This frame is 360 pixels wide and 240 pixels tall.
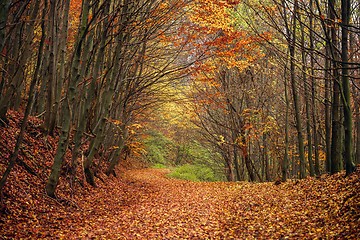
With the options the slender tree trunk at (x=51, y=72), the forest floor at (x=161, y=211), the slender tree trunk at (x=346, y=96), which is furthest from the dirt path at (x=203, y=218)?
the slender tree trunk at (x=51, y=72)

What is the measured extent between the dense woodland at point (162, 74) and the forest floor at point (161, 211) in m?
0.13

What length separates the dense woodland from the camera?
7.64 m

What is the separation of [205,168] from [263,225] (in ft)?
56.4

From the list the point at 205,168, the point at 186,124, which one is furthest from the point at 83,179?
the point at 205,168

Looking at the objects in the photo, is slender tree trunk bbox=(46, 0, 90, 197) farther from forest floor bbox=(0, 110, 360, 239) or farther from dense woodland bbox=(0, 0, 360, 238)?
forest floor bbox=(0, 110, 360, 239)

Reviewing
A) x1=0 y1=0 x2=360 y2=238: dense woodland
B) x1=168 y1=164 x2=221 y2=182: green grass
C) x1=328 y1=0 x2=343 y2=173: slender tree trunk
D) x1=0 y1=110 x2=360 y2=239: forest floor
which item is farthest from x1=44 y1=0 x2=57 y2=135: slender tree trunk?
x1=168 y1=164 x2=221 y2=182: green grass

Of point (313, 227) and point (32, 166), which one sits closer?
point (313, 227)

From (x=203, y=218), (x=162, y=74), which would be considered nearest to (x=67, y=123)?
(x=203, y=218)

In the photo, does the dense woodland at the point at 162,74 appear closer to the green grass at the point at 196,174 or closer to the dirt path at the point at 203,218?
the green grass at the point at 196,174

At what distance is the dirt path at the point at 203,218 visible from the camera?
18.8 feet

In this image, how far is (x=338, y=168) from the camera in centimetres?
943

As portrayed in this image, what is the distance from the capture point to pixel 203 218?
783cm

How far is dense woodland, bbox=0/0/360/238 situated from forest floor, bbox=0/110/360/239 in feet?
0.44

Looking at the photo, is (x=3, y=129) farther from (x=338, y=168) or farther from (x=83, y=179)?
(x=338, y=168)
